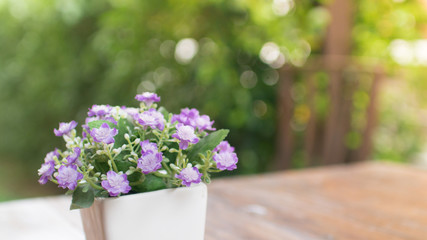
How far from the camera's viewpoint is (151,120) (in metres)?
0.60

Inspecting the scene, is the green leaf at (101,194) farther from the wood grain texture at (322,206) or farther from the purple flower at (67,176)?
the wood grain texture at (322,206)

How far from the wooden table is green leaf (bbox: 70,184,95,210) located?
36 centimetres

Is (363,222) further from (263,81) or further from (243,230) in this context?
(263,81)

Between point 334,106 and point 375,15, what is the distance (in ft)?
2.72

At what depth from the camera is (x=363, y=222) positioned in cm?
115

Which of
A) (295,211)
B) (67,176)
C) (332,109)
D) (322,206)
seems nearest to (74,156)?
(67,176)

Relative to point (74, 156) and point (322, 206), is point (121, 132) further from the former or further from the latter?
point (322, 206)

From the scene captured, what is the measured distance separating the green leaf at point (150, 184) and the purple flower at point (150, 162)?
40 millimetres

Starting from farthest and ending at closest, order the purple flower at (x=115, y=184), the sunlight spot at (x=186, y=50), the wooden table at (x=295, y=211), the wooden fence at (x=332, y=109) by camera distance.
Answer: the sunlight spot at (x=186, y=50) < the wooden fence at (x=332, y=109) < the wooden table at (x=295, y=211) < the purple flower at (x=115, y=184)

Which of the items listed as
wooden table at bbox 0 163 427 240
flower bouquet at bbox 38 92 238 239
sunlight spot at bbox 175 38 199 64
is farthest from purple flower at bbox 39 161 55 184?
sunlight spot at bbox 175 38 199 64

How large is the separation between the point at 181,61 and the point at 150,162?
2.23 m

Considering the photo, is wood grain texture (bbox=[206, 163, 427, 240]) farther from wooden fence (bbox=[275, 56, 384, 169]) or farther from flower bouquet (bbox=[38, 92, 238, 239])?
wooden fence (bbox=[275, 56, 384, 169])

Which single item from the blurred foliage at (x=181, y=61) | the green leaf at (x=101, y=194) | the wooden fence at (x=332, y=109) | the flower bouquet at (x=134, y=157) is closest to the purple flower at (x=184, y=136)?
the flower bouquet at (x=134, y=157)

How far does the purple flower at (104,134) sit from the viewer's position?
0.57 metres
